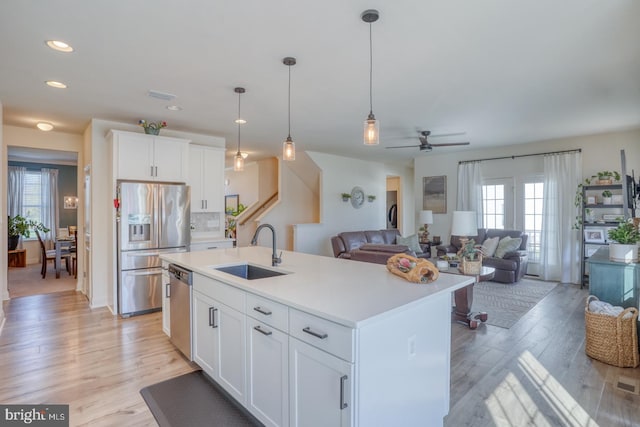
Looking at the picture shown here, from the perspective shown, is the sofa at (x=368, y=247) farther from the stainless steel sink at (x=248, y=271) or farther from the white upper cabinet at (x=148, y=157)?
the white upper cabinet at (x=148, y=157)

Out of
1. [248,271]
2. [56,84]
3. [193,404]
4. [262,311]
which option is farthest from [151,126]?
[262,311]

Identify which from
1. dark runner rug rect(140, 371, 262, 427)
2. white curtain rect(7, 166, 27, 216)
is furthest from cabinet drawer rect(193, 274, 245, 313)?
white curtain rect(7, 166, 27, 216)

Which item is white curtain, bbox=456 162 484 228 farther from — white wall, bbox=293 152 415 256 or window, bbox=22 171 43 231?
window, bbox=22 171 43 231

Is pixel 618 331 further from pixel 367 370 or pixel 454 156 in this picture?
pixel 454 156

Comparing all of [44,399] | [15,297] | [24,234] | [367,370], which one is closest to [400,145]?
[367,370]

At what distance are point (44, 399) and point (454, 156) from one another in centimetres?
762

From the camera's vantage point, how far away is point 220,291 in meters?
2.35

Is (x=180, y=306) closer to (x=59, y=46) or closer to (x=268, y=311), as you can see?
(x=268, y=311)

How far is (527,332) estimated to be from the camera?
363 cm

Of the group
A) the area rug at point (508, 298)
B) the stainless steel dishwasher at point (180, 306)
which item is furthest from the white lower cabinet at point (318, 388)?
the area rug at point (508, 298)

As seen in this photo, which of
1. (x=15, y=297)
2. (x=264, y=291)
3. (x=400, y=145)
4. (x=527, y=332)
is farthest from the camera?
(x=400, y=145)

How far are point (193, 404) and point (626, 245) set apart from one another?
13.4ft

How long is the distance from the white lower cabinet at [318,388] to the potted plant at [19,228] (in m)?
8.80

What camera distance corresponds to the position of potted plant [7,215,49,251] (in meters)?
7.54
